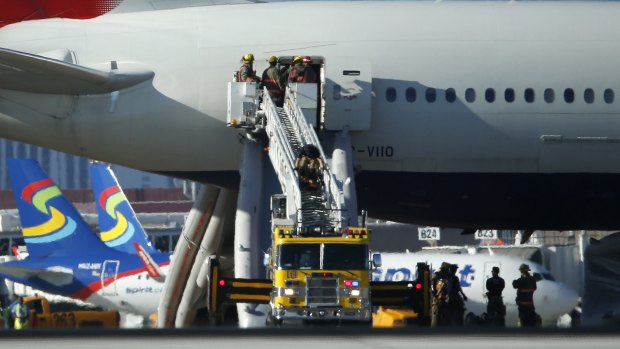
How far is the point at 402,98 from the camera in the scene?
84.4ft

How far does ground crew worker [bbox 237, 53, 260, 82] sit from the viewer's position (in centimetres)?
2502

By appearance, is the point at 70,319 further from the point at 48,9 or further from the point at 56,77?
the point at 56,77

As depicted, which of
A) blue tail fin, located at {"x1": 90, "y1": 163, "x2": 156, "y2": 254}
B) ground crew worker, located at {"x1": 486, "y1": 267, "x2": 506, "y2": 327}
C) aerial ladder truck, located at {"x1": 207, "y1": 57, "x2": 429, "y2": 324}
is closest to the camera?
aerial ladder truck, located at {"x1": 207, "y1": 57, "x2": 429, "y2": 324}

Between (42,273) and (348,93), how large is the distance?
76.8 ft

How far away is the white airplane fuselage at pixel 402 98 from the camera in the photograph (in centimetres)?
2558

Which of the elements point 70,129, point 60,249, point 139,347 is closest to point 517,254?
point 60,249

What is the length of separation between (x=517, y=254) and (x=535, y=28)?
21374 mm

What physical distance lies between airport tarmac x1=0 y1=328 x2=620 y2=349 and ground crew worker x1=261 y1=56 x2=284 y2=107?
13003 millimetres

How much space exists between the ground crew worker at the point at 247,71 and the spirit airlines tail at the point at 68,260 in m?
18.5

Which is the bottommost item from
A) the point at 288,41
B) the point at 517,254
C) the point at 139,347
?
the point at 139,347

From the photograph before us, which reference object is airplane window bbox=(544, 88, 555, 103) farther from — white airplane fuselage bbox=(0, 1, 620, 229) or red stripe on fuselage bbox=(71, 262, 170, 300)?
red stripe on fuselage bbox=(71, 262, 170, 300)

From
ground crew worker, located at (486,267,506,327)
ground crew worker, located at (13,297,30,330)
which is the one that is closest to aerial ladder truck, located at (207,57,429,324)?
ground crew worker, located at (486,267,506,327)

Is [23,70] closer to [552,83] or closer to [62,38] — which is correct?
[62,38]

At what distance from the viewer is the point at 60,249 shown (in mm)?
46688
